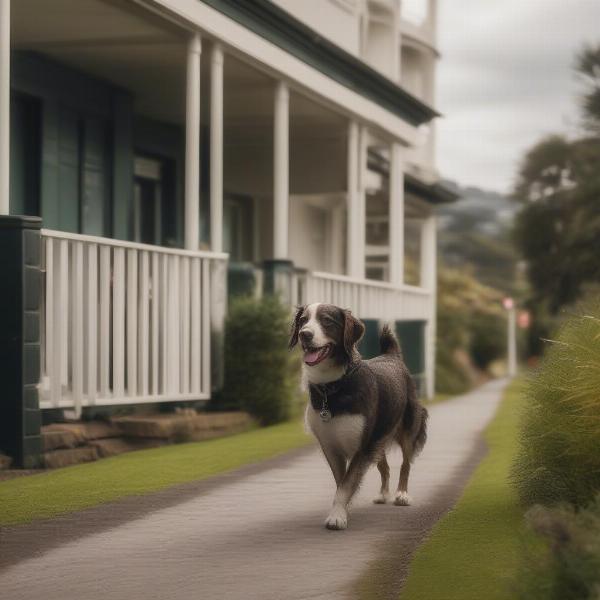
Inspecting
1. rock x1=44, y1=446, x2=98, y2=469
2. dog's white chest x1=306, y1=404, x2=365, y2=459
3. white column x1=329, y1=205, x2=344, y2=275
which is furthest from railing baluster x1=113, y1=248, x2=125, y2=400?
white column x1=329, y1=205, x2=344, y2=275

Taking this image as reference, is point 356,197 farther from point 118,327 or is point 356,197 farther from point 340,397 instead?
point 340,397

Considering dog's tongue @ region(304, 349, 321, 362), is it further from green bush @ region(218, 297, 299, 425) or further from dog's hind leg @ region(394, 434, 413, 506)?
green bush @ region(218, 297, 299, 425)

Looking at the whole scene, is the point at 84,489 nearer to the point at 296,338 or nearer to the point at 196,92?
the point at 296,338

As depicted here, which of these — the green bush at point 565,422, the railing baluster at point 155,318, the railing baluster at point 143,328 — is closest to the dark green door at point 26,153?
the railing baluster at point 155,318

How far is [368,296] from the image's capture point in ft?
57.1

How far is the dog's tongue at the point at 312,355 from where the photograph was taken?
7.08 meters

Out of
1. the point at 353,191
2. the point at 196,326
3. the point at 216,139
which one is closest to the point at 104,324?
the point at 196,326

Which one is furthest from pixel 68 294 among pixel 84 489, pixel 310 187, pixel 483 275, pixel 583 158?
pixel 483 275

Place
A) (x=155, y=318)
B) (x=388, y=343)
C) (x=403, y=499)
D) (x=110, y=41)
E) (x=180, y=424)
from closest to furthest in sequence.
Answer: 1. (x=403, y=499)
2. (x=388, y=343)
3. (x=155, y=318)
4. (x=180, y=424)
5. (x=110, y=41)

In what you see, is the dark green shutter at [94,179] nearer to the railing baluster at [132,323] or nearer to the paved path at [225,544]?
the railing baluster at [132,323]

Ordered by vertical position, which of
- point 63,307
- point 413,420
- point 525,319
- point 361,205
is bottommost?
point 413,420

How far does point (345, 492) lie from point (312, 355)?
29.8 inches

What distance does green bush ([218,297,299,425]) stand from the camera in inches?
515

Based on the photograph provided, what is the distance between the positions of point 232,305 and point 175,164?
15.4 ft
